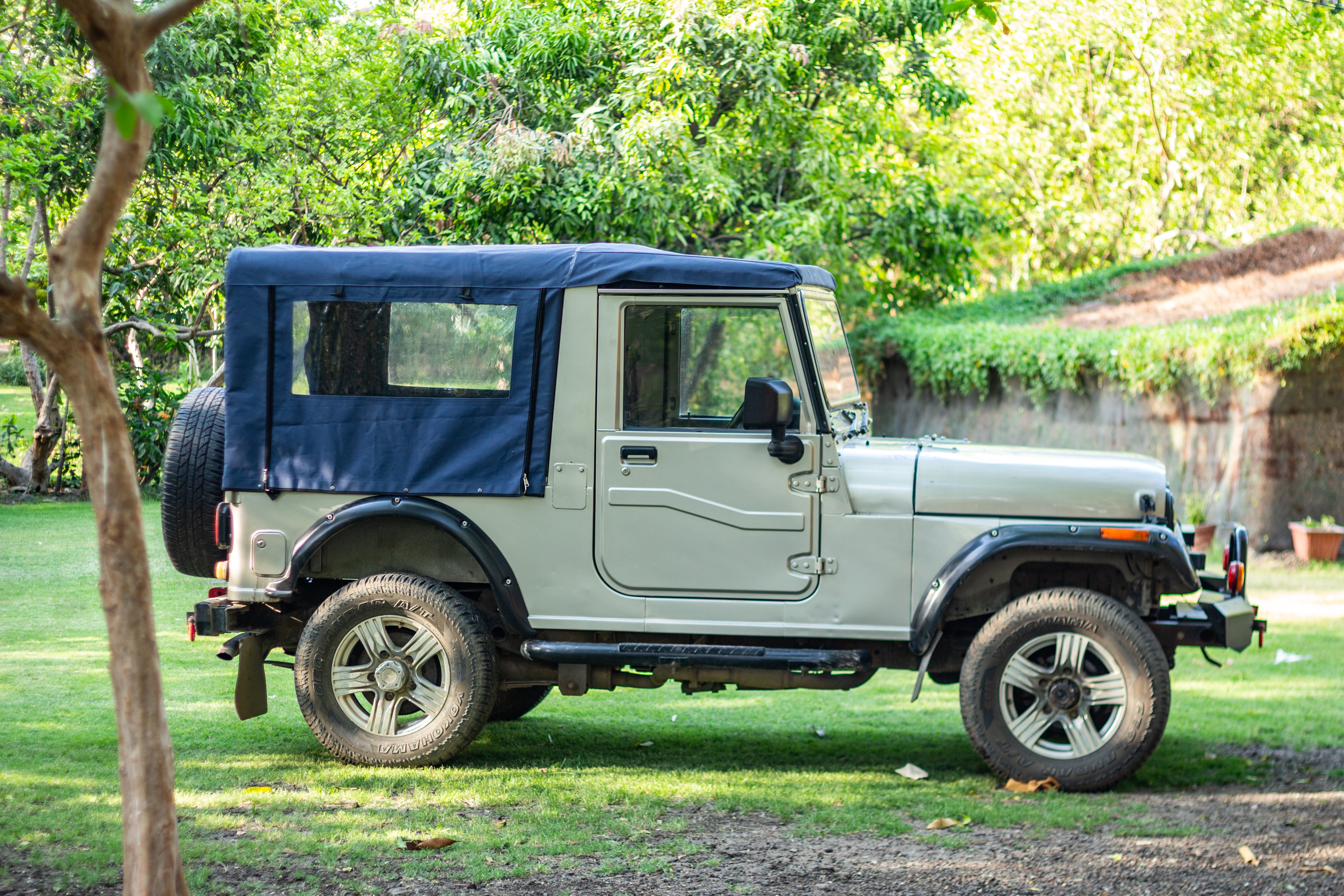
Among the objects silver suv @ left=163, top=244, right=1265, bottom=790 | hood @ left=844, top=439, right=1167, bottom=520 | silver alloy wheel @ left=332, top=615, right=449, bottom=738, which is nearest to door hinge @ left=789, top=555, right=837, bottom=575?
silver suv @ left=163, top=244, right=1265, bottom=790

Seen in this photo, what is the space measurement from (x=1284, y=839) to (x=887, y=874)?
171 centimetres

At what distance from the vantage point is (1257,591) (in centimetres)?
1177

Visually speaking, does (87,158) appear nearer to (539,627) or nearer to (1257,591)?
(539,627)

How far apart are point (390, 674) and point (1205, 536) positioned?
1055 centimetres

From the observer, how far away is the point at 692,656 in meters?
5.62

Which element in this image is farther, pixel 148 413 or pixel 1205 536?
pixel 148 413

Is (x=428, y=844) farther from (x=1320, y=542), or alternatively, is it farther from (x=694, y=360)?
(x=1320, y=542)

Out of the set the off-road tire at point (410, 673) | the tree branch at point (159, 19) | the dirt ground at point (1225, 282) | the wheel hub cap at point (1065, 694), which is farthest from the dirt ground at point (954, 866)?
the dirt ground at point (1225, 282)

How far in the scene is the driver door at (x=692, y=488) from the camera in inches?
221

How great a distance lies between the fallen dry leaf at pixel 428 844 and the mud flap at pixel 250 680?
152 cm

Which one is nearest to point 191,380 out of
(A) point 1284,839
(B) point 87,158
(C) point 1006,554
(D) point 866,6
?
(B) point 87,158

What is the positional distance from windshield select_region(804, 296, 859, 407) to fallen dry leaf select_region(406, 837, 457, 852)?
8.29ft

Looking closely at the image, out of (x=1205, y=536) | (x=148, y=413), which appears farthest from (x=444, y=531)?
(x=148, y=413)

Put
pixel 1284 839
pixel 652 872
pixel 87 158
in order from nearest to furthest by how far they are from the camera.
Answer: pixel 652 872 → pixel 1284 839 → pixel 87 158
